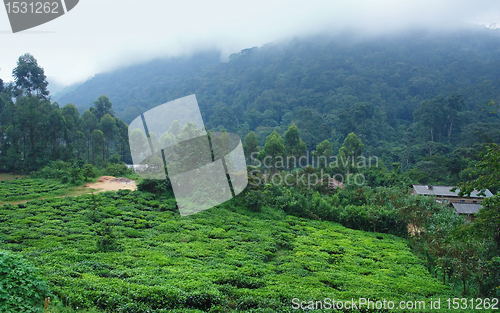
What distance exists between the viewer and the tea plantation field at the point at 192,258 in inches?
227

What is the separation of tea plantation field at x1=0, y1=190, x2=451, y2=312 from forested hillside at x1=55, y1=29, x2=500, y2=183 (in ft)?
84.3

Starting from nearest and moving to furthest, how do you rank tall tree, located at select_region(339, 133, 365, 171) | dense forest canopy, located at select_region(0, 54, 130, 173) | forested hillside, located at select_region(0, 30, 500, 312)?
forested hillside, located at select_region(0, 30, 500, 312) → dense forest canopy, located at select_region(0, 54, 130, 173) → tall tree, located at select_region(339, 133, 365, 171)

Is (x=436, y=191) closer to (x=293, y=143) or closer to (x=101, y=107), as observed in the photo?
(x=293, y=143)

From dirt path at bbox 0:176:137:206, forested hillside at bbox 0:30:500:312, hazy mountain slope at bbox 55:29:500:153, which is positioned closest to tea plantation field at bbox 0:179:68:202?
forested hillside at bbox 0:30:500:312

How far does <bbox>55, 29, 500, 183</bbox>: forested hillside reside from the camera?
48.0 meters

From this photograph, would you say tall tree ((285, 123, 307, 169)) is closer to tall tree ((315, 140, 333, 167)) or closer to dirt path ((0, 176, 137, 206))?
tall tree ((315, 140, 333, 167))

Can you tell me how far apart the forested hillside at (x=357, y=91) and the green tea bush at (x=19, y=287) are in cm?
3495

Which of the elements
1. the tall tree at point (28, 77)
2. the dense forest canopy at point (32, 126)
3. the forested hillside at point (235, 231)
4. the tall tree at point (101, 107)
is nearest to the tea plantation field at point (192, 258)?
the forested hillside at point (235, 231)

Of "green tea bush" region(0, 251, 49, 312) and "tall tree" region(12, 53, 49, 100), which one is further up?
"tall tree" region(12, 53, 49, 100)

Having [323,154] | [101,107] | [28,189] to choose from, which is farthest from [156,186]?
[101,107]

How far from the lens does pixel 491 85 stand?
5759 cm

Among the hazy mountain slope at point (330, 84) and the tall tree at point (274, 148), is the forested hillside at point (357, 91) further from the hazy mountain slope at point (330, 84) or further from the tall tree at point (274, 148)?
the tall tree at point (274, 148)

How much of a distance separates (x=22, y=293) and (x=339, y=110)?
62022mm

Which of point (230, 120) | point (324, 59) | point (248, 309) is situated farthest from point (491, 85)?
point (248, 309)
